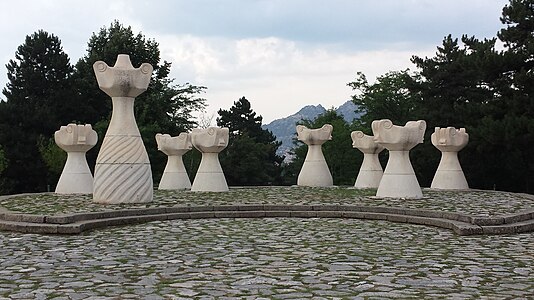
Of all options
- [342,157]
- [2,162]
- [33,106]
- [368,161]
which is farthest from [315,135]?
[33,106]

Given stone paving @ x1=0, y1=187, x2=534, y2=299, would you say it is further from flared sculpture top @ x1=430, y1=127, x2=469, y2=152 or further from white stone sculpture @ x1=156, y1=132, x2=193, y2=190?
white stone sculpture @ x1=156, y1=132, x2=193, y2=190

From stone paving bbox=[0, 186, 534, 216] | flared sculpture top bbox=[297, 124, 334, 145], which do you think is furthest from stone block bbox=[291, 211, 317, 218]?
flared sculpture top bbox=[297, 124, 334, 145]

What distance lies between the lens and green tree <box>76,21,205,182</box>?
32.0 m

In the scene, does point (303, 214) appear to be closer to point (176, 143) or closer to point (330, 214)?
point (330, 214)

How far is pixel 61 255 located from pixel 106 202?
5.53m

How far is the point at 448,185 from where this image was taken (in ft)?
60.4

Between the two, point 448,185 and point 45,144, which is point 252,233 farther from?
point 45,144

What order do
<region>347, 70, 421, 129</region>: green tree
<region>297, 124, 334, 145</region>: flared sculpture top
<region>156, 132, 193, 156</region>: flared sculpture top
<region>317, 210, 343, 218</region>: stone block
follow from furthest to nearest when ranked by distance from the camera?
<region>347, 70, 421, 129</region>: green tree, <region>297, 124, 334, 145</region>: flared sculpture top, <region>156, 132, 193, 156</region>: flared sculpture top, <region>317, 210, 343, 218</region>: stone block

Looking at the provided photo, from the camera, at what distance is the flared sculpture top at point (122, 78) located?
13.4 m

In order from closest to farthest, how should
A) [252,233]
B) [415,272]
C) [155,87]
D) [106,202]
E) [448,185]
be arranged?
[415,272] → [252,233] → [106,202] → [448,185] → [155,87]

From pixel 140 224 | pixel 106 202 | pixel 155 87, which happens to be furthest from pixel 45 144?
pixel 140 224

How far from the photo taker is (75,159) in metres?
16.9

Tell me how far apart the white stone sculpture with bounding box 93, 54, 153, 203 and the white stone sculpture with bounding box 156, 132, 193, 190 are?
5.24m

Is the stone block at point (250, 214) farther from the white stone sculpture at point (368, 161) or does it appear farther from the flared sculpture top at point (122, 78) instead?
the white stone sculpture at point (368, 161)
